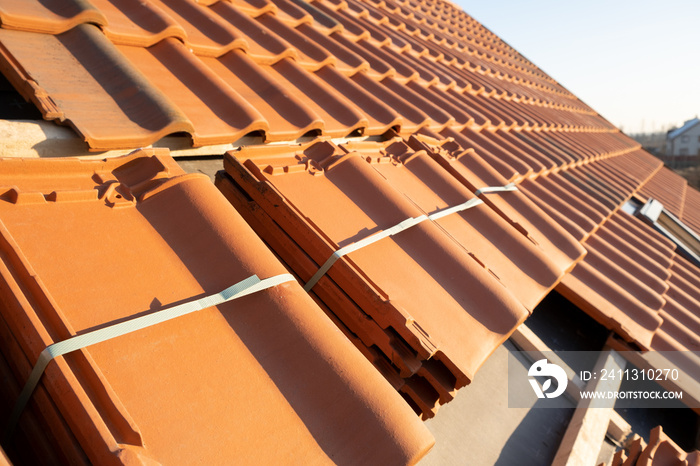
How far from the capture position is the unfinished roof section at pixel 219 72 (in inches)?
67.1

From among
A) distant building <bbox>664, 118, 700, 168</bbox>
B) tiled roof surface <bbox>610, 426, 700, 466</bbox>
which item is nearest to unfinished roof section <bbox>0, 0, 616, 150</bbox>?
tiled roof surface <bbox>610, 426, 700, 466</bbox>

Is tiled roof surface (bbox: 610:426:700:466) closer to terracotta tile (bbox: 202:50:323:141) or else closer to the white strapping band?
the white strapping band

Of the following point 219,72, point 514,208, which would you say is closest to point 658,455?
point 514,208

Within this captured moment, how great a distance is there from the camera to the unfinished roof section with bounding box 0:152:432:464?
103cm

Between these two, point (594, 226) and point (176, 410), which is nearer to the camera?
point (176, 410)

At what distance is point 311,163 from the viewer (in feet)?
6.89

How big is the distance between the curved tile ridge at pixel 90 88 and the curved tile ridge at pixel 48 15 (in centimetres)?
3

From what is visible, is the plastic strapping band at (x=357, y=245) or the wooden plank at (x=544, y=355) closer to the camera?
the plastic strapping band at (x=357, y=245)

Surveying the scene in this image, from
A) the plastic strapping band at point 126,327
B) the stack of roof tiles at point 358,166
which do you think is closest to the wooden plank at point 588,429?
the stack of roof tiles at point 358,166

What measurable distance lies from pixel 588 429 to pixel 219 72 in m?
2.56

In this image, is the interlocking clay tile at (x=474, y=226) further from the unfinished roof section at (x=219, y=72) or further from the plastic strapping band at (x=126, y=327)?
the plastic strapping band at (x=126, y=327)

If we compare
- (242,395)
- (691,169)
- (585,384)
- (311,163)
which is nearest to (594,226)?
(585,384)

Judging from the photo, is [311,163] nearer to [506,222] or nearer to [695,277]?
[506,222]

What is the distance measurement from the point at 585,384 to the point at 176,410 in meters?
2.60
